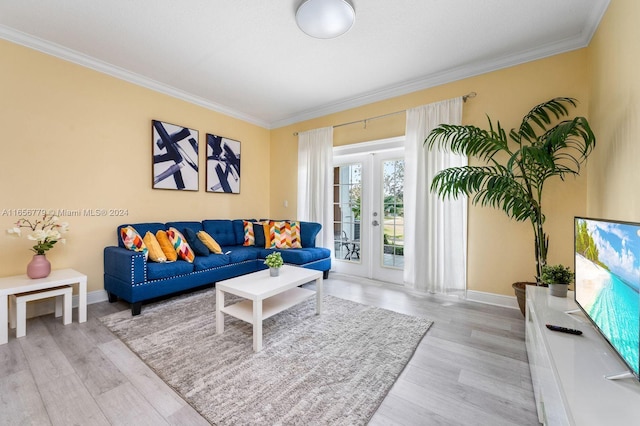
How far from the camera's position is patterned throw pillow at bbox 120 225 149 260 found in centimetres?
288

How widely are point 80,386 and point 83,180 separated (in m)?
2.32

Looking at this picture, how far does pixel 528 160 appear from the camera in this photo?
2.39 meters

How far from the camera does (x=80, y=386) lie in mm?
1596

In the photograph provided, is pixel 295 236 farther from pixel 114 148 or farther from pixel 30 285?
pixel 30 285

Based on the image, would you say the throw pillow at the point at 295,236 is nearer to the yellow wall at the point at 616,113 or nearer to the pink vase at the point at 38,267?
the pink vase at the point at 38,267

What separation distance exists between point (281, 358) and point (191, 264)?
68.5 inches

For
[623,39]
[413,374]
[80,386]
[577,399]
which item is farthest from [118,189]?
[623,39]

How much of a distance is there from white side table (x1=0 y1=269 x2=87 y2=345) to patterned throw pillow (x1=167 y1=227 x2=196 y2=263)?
0.86 m

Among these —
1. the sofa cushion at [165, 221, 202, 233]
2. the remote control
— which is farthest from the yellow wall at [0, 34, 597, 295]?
the remote control

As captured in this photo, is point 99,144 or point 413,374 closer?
point 413,374

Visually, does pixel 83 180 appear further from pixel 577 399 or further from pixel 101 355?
pixel 577 399

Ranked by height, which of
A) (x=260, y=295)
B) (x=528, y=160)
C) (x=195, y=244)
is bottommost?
(x=260, y=295)

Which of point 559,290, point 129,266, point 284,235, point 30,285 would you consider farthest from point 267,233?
point 559,290

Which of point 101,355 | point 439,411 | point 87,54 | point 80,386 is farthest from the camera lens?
point 87,54
